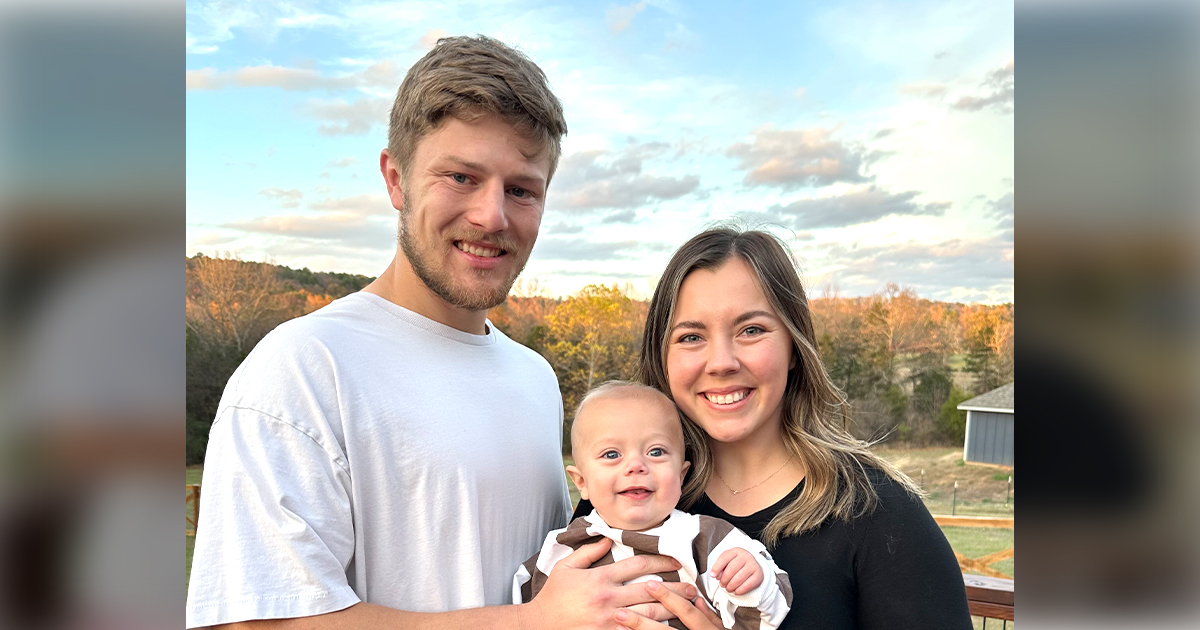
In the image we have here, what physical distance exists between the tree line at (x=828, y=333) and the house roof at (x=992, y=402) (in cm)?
26

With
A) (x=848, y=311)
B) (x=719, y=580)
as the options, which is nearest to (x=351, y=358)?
(x=719, y=580)

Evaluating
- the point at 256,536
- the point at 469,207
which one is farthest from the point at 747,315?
the point at 256,536

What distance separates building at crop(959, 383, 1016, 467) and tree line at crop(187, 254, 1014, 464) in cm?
30

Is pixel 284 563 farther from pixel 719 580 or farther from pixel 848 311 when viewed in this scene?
pixel 848 311

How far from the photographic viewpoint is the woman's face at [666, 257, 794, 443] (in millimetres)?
2371

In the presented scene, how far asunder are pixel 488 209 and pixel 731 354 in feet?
2.79

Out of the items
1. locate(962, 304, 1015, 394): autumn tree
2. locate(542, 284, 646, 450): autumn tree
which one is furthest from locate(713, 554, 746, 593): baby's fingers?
locate(962, 304, 1015, 394): autumn tree

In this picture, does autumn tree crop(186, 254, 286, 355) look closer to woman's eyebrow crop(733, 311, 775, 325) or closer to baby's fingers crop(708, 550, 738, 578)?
woman's eyebrow crop(733, 311, 775, 325)

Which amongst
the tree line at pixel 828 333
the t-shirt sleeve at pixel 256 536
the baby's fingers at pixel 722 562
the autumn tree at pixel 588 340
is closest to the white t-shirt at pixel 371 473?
the t-shirt sleeve at pixel 256 536

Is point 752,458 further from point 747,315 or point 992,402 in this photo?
point 992,402
